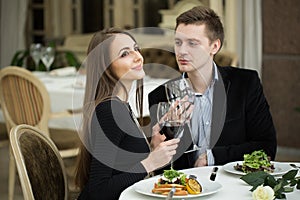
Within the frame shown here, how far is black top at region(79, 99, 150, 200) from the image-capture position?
7.74 ft

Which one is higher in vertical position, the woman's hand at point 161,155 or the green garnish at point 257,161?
the woman's hand at point 161,155

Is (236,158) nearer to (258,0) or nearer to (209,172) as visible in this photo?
(209,172)

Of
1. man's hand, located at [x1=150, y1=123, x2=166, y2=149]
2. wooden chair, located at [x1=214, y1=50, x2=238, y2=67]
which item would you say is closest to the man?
man's hand, located at [x1=150, y1=123, x2=166, y2=149]

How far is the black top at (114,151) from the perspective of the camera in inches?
92.9

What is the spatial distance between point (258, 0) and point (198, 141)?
129 inches

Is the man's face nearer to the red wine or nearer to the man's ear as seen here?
the man's ear

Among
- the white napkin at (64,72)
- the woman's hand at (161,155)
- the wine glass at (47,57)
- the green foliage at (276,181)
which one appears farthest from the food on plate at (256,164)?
the wine glass at (47,57)

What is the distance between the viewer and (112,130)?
240cm

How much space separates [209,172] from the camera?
2541mm

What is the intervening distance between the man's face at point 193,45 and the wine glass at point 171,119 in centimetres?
62

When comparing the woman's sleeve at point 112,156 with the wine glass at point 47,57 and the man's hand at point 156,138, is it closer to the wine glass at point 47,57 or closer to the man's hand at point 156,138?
the man's hand at point 156,138

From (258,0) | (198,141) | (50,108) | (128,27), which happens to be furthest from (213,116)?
(128,27)

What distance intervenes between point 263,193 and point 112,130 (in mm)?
572

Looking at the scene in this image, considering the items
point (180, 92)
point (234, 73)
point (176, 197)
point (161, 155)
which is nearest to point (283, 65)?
point (234, 73)
